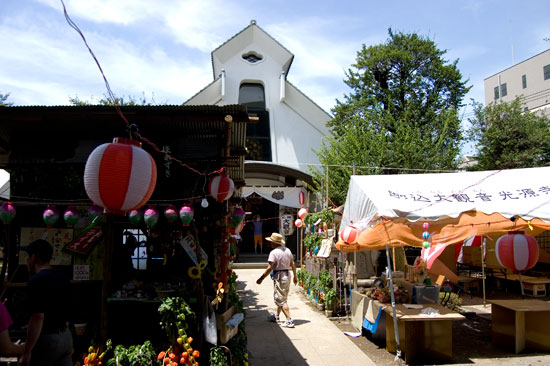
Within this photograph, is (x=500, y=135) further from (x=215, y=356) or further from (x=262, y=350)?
(x=215, y=356)

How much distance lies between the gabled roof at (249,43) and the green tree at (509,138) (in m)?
10.1

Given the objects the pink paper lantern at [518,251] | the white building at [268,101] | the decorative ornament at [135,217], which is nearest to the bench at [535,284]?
the pink paper lantern at [518,251]

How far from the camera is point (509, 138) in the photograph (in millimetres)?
17859

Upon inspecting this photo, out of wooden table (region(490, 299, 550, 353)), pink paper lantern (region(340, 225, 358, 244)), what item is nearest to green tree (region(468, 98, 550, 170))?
wooden table (region(490, 299, 550, 353))

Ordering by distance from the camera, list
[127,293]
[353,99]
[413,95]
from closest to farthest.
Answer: [127,293] < [413,95] < [353,99]

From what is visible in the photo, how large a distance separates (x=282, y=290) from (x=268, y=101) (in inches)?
552

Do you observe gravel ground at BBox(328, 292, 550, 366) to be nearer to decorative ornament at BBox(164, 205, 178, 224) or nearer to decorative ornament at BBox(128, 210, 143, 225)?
decorative ornament at BBox(164, 205, 178, 224)

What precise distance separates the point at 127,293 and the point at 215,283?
117cm

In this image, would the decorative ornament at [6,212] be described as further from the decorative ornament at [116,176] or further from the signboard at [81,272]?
the decorative ornament at [116,176]

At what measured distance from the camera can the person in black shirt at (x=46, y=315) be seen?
3.38 m

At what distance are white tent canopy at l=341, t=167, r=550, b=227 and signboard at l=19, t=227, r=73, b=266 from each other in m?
4.72

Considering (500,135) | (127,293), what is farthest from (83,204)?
(500,135)

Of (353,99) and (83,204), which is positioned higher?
(353,99)

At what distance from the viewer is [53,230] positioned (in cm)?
582
